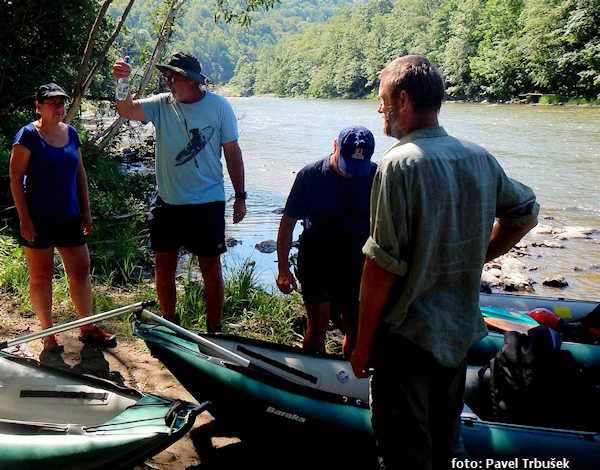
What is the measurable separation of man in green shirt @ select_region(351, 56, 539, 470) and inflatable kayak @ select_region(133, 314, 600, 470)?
79cm

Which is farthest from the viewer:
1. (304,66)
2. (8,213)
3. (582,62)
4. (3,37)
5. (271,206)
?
(304,66)

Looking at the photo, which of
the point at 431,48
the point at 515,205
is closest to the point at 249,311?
the point at 515,205

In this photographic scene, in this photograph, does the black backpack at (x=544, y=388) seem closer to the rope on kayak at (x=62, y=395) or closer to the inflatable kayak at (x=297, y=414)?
the inflatable kayak at (x=297, y=414)

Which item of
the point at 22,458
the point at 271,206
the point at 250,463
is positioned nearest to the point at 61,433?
the point at 22,458

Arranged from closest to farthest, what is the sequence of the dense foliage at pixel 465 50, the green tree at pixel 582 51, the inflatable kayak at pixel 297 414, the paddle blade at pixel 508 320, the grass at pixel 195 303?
the inflatable kayak at pixel 297 414 → the paddle blade at pixel 508 320 → the grass at pixel 195 303 → the green tree at pixel 582 51 → the dense foliage at pixel 465 50

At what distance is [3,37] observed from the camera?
764 cm

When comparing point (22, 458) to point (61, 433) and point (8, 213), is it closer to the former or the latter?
point (61, 433)

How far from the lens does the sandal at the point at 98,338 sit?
374 centimetres

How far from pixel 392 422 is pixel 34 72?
8.38m

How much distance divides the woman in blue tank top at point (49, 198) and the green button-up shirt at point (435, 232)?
2.25 meters

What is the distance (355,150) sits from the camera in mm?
2904

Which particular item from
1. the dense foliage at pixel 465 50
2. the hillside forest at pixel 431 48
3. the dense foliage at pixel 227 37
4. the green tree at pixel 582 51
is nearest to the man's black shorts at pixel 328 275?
the hillside forest at pixel 431 48

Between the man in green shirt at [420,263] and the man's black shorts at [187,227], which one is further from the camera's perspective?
the man's black shorts at [187,227]

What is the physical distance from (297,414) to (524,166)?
13.6 meters
